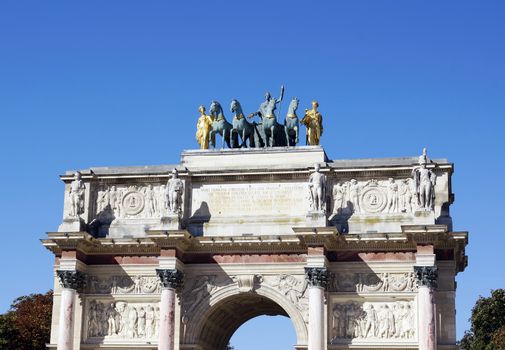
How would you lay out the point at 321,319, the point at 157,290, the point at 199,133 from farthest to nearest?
1. the point at 199,133
2. the point at 157,290
3. the point at 321,319

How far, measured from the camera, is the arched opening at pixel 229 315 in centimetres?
3681

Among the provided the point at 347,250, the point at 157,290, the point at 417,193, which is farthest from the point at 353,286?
the point at 157,290

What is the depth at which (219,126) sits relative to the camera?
3934cm

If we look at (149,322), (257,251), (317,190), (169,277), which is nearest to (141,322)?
(149,322)

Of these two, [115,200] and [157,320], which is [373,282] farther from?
[115,200]

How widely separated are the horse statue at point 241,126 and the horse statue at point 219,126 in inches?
7.1

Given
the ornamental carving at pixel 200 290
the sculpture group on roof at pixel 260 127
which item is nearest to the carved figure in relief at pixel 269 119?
the sculpture group on roof at pixel 260 127

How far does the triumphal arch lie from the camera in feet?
115

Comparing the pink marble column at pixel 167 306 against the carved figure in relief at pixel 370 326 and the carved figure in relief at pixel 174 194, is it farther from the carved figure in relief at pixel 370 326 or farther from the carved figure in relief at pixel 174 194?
the carved figure in relief at pixel 370 326

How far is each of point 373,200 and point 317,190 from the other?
2.28m

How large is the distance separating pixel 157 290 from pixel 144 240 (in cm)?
195

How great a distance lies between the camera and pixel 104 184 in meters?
39.0

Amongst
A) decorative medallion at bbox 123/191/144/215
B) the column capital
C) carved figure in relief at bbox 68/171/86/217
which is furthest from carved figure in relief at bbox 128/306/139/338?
carved figure in relief at bbox 68/171/86/217

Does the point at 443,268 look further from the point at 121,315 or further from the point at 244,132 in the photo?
the point at 121,315
